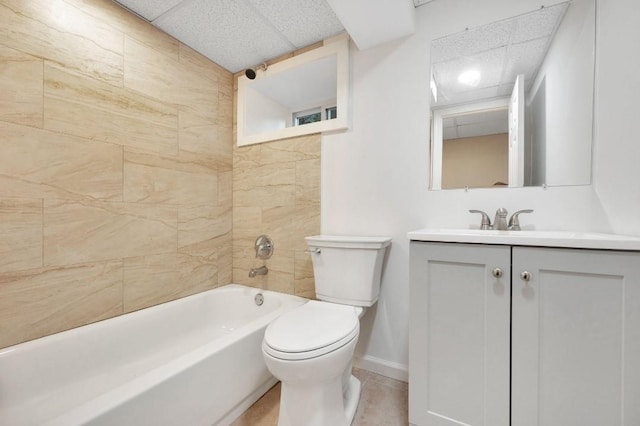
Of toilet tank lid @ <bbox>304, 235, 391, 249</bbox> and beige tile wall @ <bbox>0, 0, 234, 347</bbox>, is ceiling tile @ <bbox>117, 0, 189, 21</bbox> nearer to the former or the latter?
beige tile wall @ <bbox>0, 0, 234, 347</bbox>

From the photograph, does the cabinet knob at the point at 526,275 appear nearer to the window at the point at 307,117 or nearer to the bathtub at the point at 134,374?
the bathtub at the point at 134,374

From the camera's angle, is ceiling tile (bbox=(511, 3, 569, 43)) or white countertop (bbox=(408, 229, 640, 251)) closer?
white countertop (bbox=(408, 229, 640, 251))

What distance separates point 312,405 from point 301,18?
80.4 inches

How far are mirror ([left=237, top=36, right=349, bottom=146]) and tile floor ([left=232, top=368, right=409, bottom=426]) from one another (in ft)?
5.10

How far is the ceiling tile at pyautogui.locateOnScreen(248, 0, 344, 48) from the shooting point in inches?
Result: 58.4

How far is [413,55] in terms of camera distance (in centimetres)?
150

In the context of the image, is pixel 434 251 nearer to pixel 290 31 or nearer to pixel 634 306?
pixel 634 306

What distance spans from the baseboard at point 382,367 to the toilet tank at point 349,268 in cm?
40

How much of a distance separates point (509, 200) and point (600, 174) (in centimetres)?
33

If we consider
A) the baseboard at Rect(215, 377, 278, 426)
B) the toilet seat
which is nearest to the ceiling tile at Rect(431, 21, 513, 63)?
the toilet seat

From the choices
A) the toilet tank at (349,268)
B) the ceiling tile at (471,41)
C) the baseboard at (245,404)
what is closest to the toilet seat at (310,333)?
the toilet tank at (349,268)

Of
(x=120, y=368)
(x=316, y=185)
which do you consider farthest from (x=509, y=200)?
(x=120, y=368)

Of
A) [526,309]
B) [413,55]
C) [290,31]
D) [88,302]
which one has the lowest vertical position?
[88,302]

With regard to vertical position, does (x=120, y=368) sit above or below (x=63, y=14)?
below
